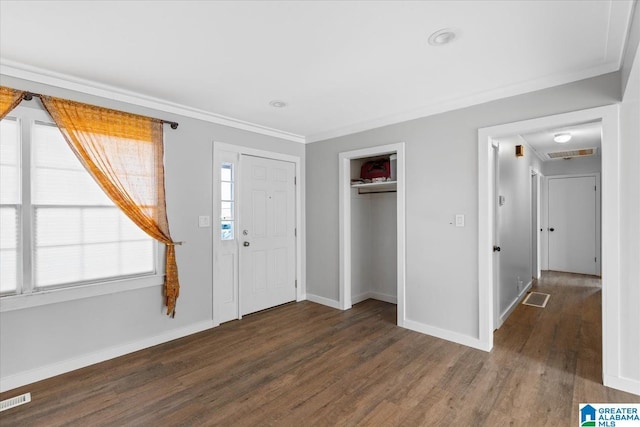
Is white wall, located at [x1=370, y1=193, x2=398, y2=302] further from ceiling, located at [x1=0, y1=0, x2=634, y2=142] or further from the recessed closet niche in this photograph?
ceiling, located at [x1=0, y1=0, x2=634, y2=142]

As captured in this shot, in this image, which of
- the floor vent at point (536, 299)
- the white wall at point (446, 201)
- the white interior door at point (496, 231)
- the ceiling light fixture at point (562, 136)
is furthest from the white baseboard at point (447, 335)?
the ceiling light fixture at point (562, 136)

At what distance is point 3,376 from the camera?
7.80 feet

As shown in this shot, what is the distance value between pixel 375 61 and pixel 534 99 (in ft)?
4.96

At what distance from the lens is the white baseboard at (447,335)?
3.07m

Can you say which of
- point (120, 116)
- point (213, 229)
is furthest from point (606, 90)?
point (120, 116)

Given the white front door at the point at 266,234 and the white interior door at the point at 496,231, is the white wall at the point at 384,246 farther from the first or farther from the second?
the white interior door at the point at 496,231

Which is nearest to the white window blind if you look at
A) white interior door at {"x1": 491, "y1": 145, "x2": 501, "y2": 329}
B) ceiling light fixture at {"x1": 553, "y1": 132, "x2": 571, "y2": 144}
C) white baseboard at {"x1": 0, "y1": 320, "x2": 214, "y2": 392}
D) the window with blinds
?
the window with blinds

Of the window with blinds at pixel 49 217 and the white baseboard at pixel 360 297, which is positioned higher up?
the window with blinds at pixel 49 217

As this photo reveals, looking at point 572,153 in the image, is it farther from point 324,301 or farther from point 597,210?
point 324,301

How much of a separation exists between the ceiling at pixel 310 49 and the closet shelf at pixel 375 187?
45.9 inches

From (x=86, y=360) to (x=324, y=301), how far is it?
2761 mm

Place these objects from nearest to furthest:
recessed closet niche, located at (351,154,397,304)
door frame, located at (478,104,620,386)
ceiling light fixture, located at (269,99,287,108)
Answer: door frame, located at (478,104,620,386), ceiling light fixture, located at (269,99,287,108), recessed closet niche, located at (351,154,397,304)

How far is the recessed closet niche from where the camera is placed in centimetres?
454

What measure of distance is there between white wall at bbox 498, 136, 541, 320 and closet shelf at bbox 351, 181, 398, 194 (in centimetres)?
134
